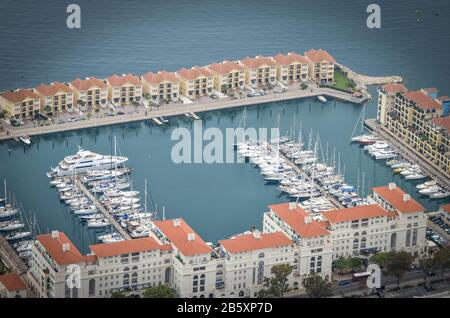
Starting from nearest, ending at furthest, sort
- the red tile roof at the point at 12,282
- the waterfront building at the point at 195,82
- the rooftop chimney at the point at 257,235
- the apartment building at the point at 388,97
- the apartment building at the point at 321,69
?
the red tile roof at the point at 12,282 < the rooftop chimney at the point at 257,235 < the apartment building at the point at 388,97 < the waterfront building at the point at 195,82 < the apartment building at the point at 321,69

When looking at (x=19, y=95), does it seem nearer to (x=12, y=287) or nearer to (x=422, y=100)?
(x=422, y=100)

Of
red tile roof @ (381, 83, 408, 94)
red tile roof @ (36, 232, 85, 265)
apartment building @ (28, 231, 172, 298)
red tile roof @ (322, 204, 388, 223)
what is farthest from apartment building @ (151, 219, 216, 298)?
red tile roof @ (381, 83, 408, 94)

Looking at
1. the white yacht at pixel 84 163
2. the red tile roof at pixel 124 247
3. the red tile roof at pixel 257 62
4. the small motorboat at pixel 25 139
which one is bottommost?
the red tile roof at pixel 124 247

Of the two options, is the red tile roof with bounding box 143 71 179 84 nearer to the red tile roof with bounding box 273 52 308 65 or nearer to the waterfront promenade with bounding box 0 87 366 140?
the waterfront promenade with bounding box 0 87 366 140

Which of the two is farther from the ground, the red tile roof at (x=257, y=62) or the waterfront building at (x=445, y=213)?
the red tile roof at (x=257, y=62)

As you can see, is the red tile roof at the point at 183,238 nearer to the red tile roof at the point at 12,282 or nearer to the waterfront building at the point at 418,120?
the red tile roof at the point at 12,282

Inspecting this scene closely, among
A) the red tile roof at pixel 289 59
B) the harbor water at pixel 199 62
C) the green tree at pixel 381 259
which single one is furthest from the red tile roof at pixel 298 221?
the red tile roof at pixel 289 59
